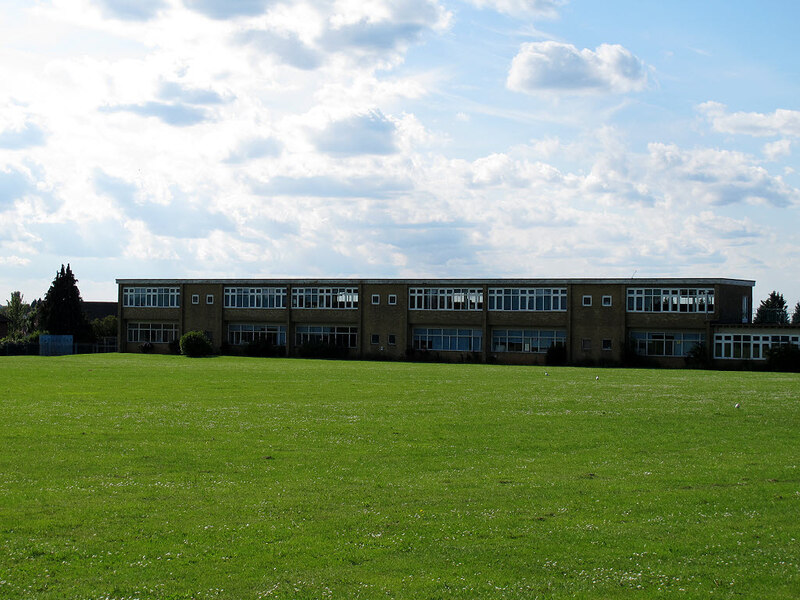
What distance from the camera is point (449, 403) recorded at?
103 feet

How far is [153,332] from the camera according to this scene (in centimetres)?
9344

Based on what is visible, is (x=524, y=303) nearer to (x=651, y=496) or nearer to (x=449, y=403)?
(x=449, y=403)

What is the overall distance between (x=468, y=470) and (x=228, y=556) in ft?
25.1

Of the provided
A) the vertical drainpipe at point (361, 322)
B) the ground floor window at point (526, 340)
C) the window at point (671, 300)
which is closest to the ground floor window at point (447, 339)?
the ground floor window at point (526, 340)

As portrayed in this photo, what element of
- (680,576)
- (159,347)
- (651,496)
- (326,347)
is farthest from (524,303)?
(680,576)

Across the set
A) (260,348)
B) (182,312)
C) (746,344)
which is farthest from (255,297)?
(746,344)

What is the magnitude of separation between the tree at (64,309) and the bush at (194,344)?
2979 centimetres

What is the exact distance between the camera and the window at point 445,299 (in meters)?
79.9

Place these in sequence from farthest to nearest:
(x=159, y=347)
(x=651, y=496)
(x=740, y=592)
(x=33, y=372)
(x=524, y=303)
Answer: (x=159, y=347) < (x=524, y=303) < (x=33, y=372) < (x=651, y=496) < (x=740, y=592)

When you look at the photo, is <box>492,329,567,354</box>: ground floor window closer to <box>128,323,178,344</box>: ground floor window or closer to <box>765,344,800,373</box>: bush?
<box>765,344,800,373</box>: bush

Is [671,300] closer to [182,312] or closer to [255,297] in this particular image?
[255,297]

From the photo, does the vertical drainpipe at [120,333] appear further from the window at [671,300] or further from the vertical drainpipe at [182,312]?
the window at [671,300]

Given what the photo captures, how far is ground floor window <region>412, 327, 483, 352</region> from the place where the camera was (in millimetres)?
80000

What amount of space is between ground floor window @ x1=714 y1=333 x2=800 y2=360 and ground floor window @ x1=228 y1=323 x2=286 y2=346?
43242 millimetres
